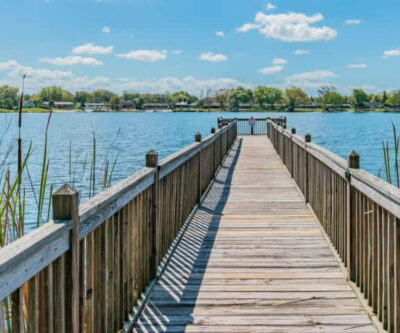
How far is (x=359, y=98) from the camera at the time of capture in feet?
527

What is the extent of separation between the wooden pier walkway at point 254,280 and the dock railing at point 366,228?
0.18m

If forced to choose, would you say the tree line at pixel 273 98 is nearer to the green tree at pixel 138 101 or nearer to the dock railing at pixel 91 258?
the green tree at pixel 138 101

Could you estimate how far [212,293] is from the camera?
4.05 m

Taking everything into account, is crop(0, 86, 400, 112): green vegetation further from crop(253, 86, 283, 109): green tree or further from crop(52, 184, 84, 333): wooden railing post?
crop(52, 184, 84, 333): wooden railing post

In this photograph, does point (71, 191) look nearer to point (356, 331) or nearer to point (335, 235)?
point (356, 331)

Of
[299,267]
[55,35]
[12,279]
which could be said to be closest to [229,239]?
[299,267]

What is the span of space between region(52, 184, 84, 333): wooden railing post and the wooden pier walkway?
1253 mm

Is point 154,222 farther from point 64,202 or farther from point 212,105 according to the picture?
point 212,105

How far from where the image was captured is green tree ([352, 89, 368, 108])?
522 feet

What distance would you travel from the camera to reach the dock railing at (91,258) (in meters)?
1.82

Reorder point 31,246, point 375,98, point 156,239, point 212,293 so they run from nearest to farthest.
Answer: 1. point 31,246
2. point 212,293
3. point 156,239
4. point 375,98

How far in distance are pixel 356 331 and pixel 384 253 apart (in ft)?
1.89

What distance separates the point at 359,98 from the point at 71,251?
168791 mm

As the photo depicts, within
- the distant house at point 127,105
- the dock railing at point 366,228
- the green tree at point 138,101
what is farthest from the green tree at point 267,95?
the dock railing at point 366,228
